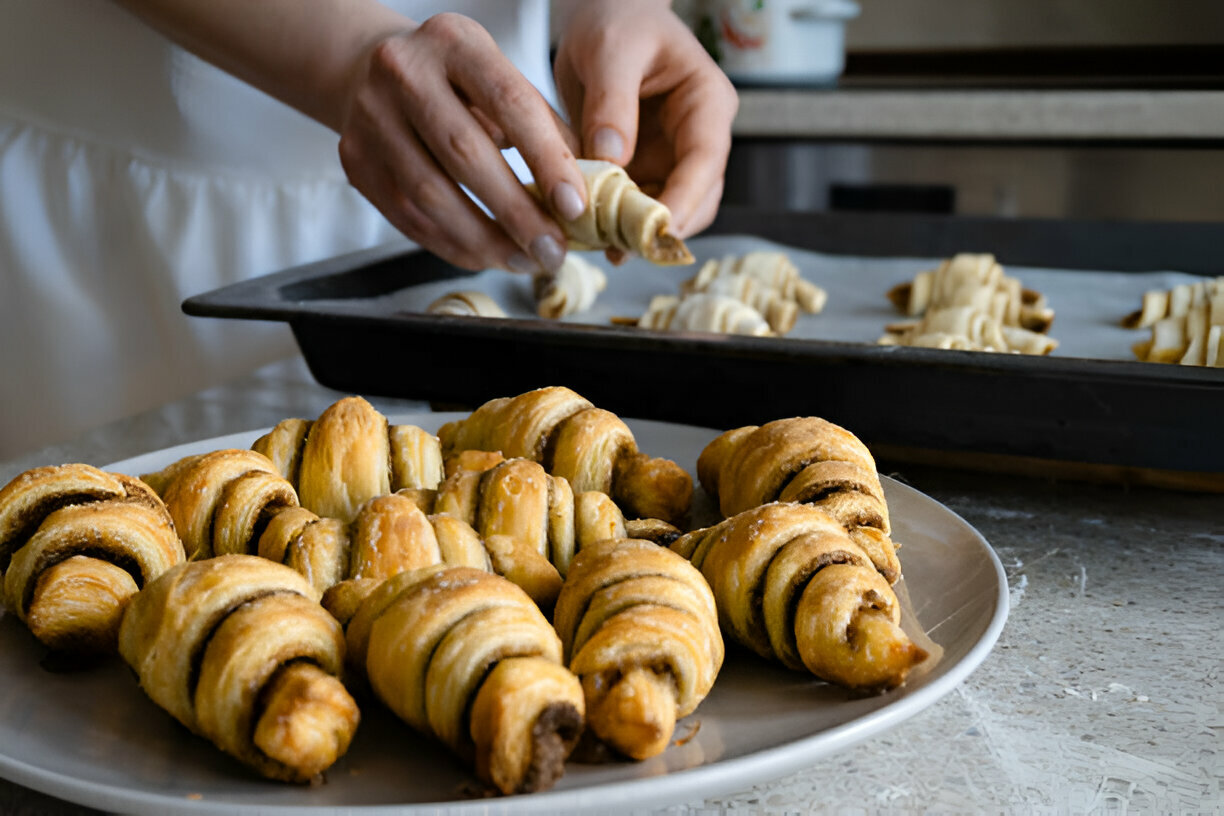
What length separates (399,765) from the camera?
42cm

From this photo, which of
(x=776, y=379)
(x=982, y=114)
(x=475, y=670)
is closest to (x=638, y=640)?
(x=475, y=670)

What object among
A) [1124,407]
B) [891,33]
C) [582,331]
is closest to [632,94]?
[582,331]

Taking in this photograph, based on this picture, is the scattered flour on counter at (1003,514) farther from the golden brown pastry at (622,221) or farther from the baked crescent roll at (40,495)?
the baked crescent roll at (40,495)

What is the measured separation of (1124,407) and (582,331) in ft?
1.26

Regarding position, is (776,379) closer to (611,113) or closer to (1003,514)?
(1003,514)

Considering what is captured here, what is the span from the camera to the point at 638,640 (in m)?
0.43

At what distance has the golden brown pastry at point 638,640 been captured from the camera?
41 cm

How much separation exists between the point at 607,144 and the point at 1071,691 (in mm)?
698

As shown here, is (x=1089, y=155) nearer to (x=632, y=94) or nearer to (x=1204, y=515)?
(x=632, y=94)

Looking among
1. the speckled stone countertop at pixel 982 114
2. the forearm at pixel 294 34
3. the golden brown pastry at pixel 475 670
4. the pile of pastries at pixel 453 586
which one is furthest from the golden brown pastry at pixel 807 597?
the speckled stone countertop at pixel 982 114

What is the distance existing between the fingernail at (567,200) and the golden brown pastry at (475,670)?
0.56 m

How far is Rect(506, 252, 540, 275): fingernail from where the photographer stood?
109cm

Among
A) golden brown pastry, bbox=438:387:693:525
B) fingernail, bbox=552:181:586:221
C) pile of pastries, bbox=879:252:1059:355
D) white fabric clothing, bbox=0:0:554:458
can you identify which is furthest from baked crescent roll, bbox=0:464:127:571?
white fabric clothing, bbox=0:0:554:458

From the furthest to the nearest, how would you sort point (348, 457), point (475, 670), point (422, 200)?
point (422, 200) < point (348, 457) < point (475, 670)
